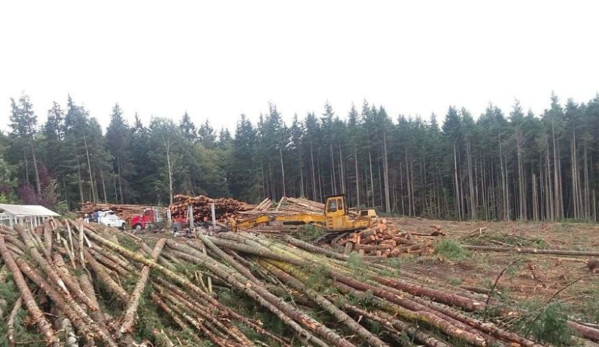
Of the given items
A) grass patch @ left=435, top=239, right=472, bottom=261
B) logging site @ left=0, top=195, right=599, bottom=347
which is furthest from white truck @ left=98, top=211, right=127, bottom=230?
grass patch @ left=435, top=239, right=472, bottom=261

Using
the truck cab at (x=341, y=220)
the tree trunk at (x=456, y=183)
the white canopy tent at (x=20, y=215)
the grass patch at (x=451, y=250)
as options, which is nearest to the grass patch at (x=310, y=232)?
the truck cab at (x=341, y=220)

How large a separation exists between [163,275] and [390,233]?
12.0 metres

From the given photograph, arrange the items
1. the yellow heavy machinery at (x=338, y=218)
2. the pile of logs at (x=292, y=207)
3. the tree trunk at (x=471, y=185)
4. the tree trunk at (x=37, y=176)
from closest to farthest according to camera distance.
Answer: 1. the yellow heavy machinery at (x=338, y=218)
2. the pile of logs at (x=292, y=207)
3. the tree trunk at (x=37, y=176)
4. the tree trunk at (x=471, y=185)

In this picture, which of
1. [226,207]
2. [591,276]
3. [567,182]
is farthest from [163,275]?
[567,182]

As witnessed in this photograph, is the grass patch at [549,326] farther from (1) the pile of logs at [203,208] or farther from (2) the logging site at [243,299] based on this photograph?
(1) the pile of logs at [203,208]

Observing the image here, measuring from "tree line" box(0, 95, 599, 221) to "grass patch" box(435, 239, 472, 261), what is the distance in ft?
100

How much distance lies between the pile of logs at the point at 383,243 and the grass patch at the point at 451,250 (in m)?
0.38

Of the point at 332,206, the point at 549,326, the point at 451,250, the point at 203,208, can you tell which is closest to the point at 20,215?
the point at 203,208

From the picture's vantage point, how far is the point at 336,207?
1892 centimetres

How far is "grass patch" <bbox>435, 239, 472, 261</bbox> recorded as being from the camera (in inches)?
628

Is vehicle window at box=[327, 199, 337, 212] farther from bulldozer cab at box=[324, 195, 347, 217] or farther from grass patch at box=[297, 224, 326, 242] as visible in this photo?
grass patch at box=[297, 224, 326, 242]

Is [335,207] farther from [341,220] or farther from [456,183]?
[456,183]

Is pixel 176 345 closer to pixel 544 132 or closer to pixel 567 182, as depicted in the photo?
pixel 544 132

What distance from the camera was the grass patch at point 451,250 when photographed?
52.3 ft
